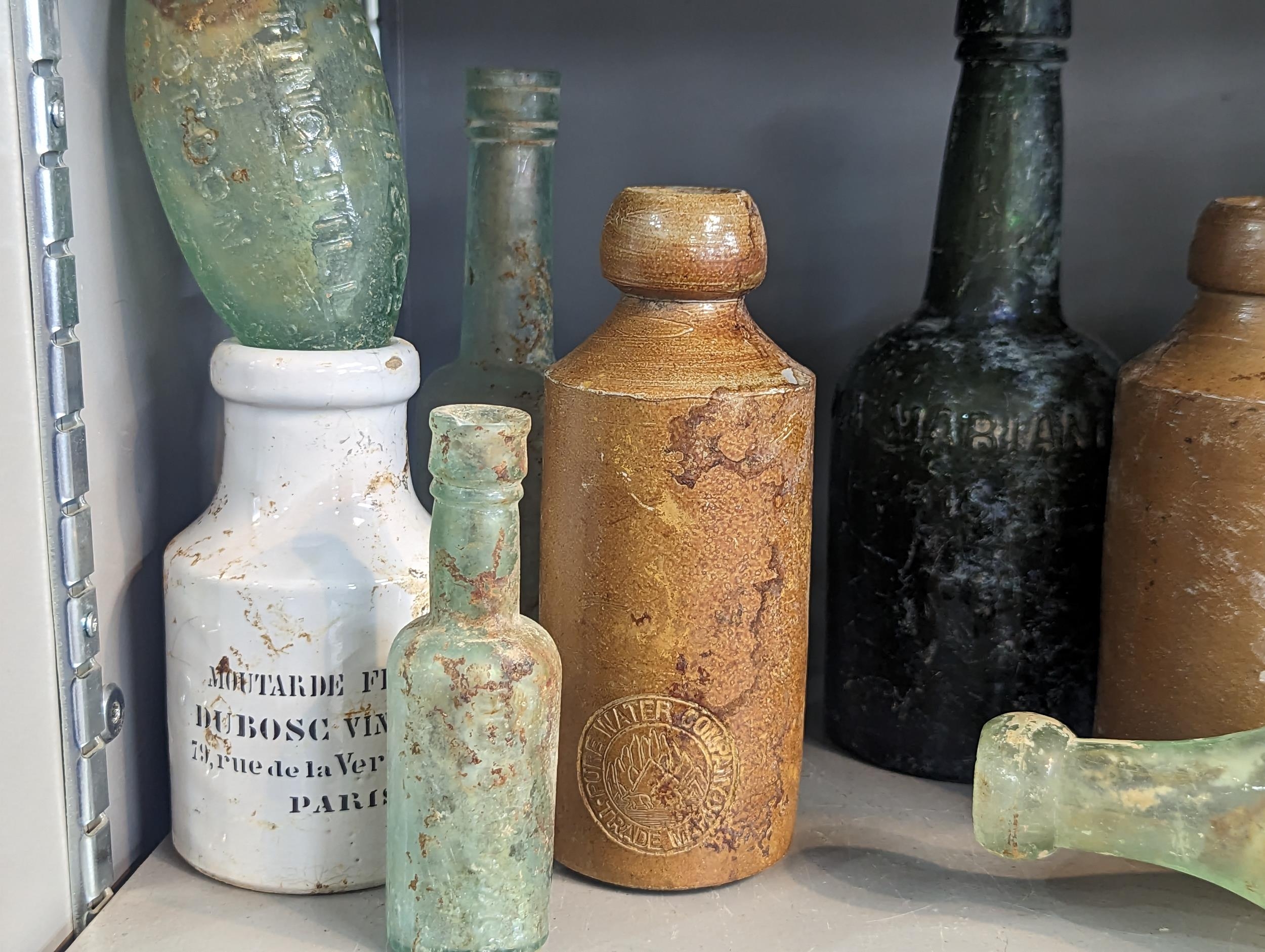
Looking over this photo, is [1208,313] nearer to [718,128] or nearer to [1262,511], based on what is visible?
[1262,511]

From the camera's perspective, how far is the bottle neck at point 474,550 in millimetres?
→ 567

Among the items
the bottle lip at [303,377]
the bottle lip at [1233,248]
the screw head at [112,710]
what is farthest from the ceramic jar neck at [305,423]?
the bottle lip at [1233,248]

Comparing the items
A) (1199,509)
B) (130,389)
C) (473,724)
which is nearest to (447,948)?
(473,724)

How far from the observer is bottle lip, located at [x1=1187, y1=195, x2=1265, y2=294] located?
2.31ft

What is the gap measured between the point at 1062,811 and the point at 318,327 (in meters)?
0.42

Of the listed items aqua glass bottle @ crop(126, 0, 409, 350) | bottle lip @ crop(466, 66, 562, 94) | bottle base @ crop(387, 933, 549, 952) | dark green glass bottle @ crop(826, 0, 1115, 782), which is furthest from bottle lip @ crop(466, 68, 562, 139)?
bottle base @ crop(387, 933, 549, 952)

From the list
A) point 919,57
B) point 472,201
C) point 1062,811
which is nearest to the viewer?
point 1062,811

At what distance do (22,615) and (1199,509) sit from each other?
571 millimetres

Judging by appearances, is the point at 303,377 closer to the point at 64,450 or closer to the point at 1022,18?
the point at 64,450

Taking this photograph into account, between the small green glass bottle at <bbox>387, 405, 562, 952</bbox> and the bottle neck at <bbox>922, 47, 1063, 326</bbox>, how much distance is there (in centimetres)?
35

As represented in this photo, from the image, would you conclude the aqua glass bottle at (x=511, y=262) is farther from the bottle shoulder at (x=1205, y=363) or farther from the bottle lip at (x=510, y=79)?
the bottle shoulder at (x=1205, y=363)

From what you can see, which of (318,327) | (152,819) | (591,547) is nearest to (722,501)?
(591,547)

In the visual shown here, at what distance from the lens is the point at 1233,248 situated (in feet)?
2.33

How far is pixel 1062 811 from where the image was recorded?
632 millimetres
